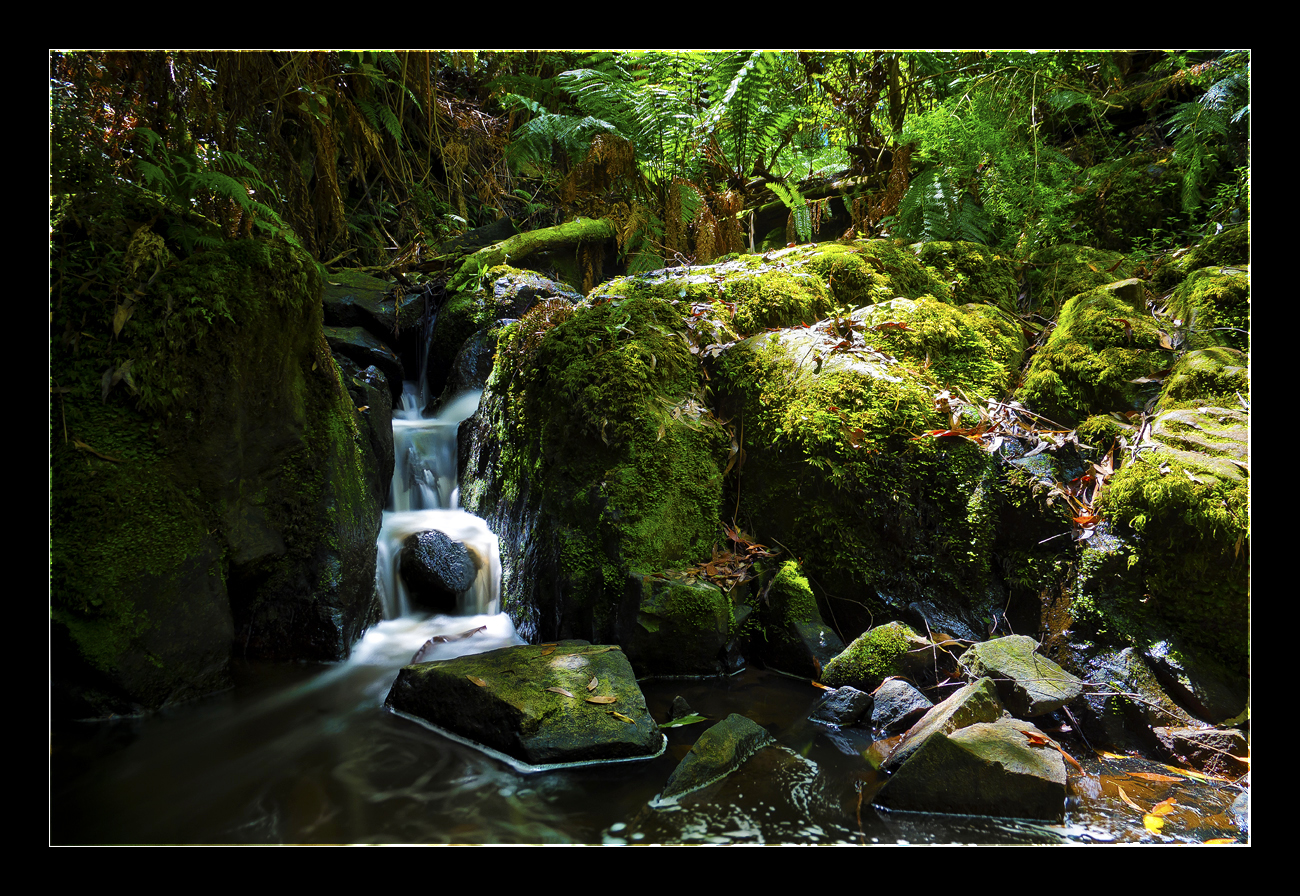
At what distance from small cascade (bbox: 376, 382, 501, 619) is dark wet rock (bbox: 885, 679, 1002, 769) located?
2565 millimetres

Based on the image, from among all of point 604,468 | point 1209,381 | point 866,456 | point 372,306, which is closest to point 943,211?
point 1209,381

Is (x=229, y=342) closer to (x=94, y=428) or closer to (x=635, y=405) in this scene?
(x=94, y=428)

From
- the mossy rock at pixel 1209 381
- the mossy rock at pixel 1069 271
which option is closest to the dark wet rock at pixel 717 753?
the mossy rock at pixel 1209 381

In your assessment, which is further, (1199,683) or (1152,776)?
(1199,683)

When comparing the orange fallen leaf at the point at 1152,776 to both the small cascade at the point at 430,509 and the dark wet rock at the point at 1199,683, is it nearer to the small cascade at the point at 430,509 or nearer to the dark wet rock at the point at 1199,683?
the dark wet rock at the point at 1199,683

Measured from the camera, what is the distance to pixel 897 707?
2654 mm

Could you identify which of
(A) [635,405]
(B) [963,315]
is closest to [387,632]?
(A) [635,405]

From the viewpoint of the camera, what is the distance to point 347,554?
12.0ft

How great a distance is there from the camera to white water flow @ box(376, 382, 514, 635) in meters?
4.06

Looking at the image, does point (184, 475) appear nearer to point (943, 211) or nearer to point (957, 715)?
point (957, 715)

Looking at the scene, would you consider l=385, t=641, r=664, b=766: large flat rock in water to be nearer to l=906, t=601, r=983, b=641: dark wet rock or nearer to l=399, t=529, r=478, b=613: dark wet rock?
l=399, t=529, r=478, b=613: dark wet rock

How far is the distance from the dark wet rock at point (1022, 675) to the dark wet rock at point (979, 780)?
32 centimetres

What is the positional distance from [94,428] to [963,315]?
15.0ft

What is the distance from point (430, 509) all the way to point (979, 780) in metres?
4.12
